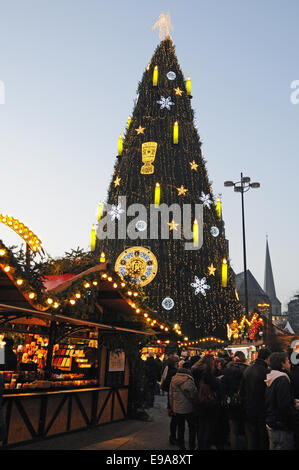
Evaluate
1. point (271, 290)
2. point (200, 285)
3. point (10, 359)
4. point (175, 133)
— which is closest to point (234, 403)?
point (10, 359)

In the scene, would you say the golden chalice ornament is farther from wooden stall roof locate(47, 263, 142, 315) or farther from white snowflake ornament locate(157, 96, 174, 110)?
wooden stall roof locate(47, 263, 142, 315)

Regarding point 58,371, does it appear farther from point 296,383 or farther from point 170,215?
point 170,215

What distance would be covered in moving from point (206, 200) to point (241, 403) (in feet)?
92.3

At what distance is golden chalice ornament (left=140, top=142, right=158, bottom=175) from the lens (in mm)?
34469

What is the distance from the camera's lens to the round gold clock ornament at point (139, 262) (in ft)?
104

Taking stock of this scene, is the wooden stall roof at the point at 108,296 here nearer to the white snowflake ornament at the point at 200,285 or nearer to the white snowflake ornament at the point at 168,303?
the white snowflake ornament at the point at 168,303

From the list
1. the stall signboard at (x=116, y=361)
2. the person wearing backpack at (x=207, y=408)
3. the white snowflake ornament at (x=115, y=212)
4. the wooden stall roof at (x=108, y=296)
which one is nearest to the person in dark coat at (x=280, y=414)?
the person wearing backpack at (x=207, y=408)

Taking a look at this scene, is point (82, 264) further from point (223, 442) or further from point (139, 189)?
point (139, 189)

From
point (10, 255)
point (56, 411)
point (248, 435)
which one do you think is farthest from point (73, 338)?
point (248, 435)

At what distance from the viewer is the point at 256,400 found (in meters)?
6.85

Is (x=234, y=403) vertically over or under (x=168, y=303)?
under

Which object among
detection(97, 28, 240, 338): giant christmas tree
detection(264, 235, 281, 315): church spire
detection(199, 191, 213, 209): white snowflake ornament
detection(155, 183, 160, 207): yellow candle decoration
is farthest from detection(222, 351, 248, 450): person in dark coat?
detection(264, 235, 281, 315): church spire

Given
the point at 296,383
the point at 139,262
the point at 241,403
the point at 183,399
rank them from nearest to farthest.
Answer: the point at 296,383
the point at 241,403
the point at 183,399
the point at 139,262

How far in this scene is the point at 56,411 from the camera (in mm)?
9820
